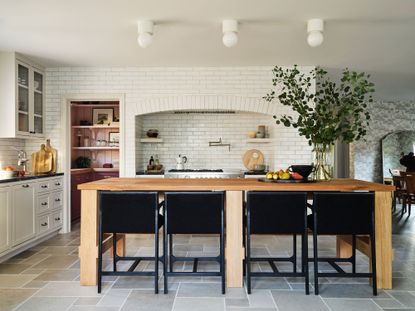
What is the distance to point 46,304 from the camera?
2734mm

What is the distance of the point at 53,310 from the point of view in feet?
8.61

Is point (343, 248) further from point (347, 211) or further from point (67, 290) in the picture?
point (67, 290)

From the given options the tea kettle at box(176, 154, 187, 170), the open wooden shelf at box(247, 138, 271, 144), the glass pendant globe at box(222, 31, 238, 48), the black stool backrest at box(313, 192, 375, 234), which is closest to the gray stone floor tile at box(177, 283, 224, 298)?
the black stool backrest at box(313, 192, 375, 234)

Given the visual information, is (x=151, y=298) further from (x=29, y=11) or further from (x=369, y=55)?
(x=369, y=55)

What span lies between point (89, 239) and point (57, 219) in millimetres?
2353

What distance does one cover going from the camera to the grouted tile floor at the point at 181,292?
270 cm

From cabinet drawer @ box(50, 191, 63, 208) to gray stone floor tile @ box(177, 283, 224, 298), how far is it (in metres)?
2.82

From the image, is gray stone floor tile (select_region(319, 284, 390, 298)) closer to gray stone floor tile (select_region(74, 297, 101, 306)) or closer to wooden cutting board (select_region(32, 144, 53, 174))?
gray stone floor tile (select_region(74, 297, 101, 306))

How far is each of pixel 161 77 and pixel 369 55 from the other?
3084mm

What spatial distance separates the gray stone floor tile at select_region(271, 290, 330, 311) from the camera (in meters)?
2.66

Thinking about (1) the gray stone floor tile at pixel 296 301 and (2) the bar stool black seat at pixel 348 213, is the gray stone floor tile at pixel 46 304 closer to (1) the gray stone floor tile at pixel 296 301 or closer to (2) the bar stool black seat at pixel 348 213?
(1) the gray stone floor tile at pixel 296 301

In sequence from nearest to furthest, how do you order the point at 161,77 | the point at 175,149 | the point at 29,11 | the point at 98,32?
the point at 29,11 → the point at 98,32 → the point at 161,77 → the point at 175,149

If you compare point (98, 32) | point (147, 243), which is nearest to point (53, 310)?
point (147, 243)

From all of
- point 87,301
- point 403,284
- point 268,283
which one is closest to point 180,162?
point 268,283
